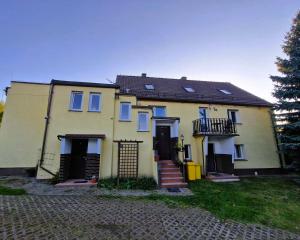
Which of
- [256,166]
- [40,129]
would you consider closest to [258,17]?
[256,166]

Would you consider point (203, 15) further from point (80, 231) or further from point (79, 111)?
point (80, 231)

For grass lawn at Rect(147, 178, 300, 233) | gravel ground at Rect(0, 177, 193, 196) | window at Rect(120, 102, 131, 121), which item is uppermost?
window at Rect(120, 102, 131, 121)

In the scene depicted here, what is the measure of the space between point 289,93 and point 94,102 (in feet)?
45.3

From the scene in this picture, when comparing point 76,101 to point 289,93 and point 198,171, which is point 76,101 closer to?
point 198,171

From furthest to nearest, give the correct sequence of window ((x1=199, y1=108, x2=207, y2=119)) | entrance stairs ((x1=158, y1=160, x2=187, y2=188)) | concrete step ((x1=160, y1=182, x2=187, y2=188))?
window ((x1=199, y1=108, x2=207, y2=119)) < entrance stairs ((x1=158, y1=160, x2=187, y2=188)) < concrete step ((x1=160, y1=182, x2=187, y2=188))

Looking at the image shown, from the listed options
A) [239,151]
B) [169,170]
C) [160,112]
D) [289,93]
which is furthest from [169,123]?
[289,93]

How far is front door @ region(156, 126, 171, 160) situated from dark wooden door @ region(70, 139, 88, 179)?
17.5 feet

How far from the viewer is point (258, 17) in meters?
8.62

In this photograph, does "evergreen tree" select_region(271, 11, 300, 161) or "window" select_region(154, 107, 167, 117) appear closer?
"evergreen tree" select_region(271, 11, 300, 161)

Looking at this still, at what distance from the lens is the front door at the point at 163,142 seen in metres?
12.7

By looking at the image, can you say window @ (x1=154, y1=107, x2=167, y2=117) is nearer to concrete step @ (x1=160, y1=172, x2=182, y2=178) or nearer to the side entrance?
concrete step @ (x1=160, y1=172, x2=182, y2=178)

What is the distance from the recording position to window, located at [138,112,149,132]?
11.8 m

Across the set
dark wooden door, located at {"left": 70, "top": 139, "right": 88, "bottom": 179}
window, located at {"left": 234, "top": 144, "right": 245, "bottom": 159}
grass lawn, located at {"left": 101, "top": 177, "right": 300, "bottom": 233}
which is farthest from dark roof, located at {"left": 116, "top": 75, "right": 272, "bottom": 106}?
grass lawn, located at {"left": 101, "top": 177, "right": 300, "bottom": 233}

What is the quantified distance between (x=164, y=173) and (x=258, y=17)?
10.2 m
